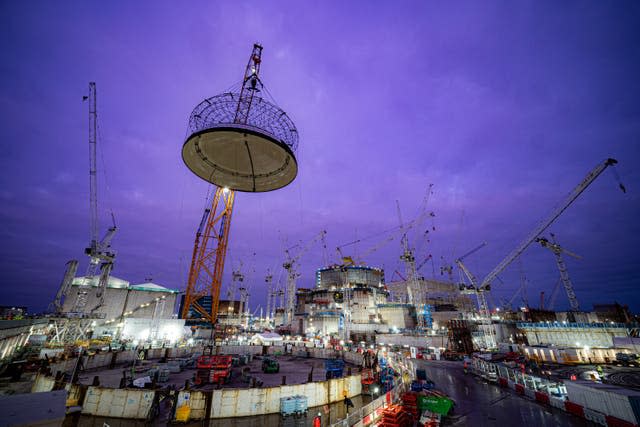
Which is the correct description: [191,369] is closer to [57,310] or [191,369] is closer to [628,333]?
[57,310]

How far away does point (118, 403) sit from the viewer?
49.0 feet

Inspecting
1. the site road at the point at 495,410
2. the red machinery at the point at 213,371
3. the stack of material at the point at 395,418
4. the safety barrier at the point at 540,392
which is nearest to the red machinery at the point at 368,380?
the site road at the point at 495,410

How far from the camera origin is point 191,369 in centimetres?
3042

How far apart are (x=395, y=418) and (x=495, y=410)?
868cm

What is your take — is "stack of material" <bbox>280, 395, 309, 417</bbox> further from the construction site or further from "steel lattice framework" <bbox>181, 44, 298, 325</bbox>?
"steel lattice framework" <bbox>181, 44, 298, 325</bbox>

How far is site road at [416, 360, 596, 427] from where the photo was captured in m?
15.1

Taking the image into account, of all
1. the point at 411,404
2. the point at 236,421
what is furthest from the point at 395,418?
the point at 236,421

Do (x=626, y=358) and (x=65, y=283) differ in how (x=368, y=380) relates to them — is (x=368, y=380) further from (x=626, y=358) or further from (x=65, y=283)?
(x=65, y=283)

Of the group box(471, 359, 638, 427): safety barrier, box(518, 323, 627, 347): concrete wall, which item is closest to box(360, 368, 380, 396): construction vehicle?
box(471, 359, 638, 427): safety barrier

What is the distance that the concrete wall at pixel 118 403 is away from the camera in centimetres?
1481

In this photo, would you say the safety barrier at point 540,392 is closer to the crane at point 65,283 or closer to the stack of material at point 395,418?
the stack of material at point 395,418

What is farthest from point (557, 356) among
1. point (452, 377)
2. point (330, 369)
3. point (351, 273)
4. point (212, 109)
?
point (351, 273)

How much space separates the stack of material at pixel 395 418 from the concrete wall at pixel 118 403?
1408 cm

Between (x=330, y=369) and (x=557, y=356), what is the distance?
40.7m
